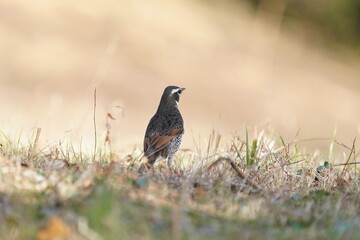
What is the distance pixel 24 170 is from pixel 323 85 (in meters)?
24.7

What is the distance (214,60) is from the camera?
2880 cm

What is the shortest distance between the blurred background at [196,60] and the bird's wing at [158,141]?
247 inches

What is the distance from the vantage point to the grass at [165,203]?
388 cm

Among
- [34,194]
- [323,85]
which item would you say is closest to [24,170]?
[34,194]

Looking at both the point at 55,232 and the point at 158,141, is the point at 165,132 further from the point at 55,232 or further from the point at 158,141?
the point at 55,232

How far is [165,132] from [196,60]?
66.2 ft

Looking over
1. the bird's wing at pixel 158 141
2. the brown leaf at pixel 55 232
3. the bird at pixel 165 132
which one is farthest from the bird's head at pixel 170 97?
the brown leaf at pixel 55 232

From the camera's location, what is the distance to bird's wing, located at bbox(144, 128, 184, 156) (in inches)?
294

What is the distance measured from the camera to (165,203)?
4430 millimetres

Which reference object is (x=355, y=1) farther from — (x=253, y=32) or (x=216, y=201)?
(x=216, y=201)

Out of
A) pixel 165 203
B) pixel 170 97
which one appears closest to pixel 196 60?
pixel 170 97

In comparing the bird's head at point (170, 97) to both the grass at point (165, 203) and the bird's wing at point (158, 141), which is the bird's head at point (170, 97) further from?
the grass at point (165, 203)

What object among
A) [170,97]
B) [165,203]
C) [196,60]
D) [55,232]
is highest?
[196,60]

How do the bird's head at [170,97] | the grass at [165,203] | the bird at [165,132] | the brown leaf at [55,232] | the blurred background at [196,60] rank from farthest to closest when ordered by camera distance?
the blurred background at [196,60]
the bird's head at [170,97]
the bird at [165,132]
the grass at [165,203]
the brown leaf at [55,232]
